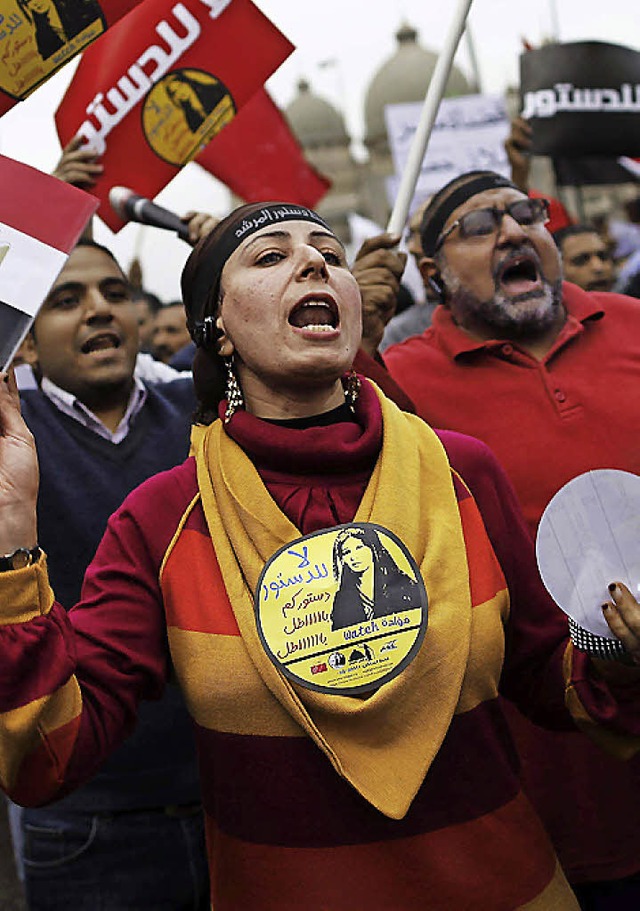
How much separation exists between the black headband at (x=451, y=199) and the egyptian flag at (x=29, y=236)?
1.18 meters

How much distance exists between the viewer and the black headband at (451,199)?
335 cm

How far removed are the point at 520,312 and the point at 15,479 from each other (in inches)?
64.9

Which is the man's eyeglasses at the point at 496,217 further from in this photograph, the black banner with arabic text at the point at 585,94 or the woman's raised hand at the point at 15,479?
the black banner with arabic text at the point at 585,94

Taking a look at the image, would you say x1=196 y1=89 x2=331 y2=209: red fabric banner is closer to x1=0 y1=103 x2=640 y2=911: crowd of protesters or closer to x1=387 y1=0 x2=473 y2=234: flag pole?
x1=0 y1=103 x2=640 y2=911: crowd of protesters

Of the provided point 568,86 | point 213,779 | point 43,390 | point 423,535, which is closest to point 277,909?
point 213,779

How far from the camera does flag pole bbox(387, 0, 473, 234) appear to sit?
3422 millimetres

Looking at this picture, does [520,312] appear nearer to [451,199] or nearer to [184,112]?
[451,199]

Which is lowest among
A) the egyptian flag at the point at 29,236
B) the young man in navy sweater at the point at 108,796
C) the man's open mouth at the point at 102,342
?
the young man in navy sweater at the point at 108,796

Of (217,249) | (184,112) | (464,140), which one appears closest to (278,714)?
(217,249)

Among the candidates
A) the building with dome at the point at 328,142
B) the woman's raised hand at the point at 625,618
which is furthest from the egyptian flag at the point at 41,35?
the building with dome at the point at 328,142

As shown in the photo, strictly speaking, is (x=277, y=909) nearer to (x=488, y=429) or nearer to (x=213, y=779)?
(x=213, y=779)

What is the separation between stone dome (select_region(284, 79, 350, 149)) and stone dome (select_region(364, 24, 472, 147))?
4.66m

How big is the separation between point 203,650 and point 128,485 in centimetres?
124

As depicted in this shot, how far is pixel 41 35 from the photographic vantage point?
298 cm
